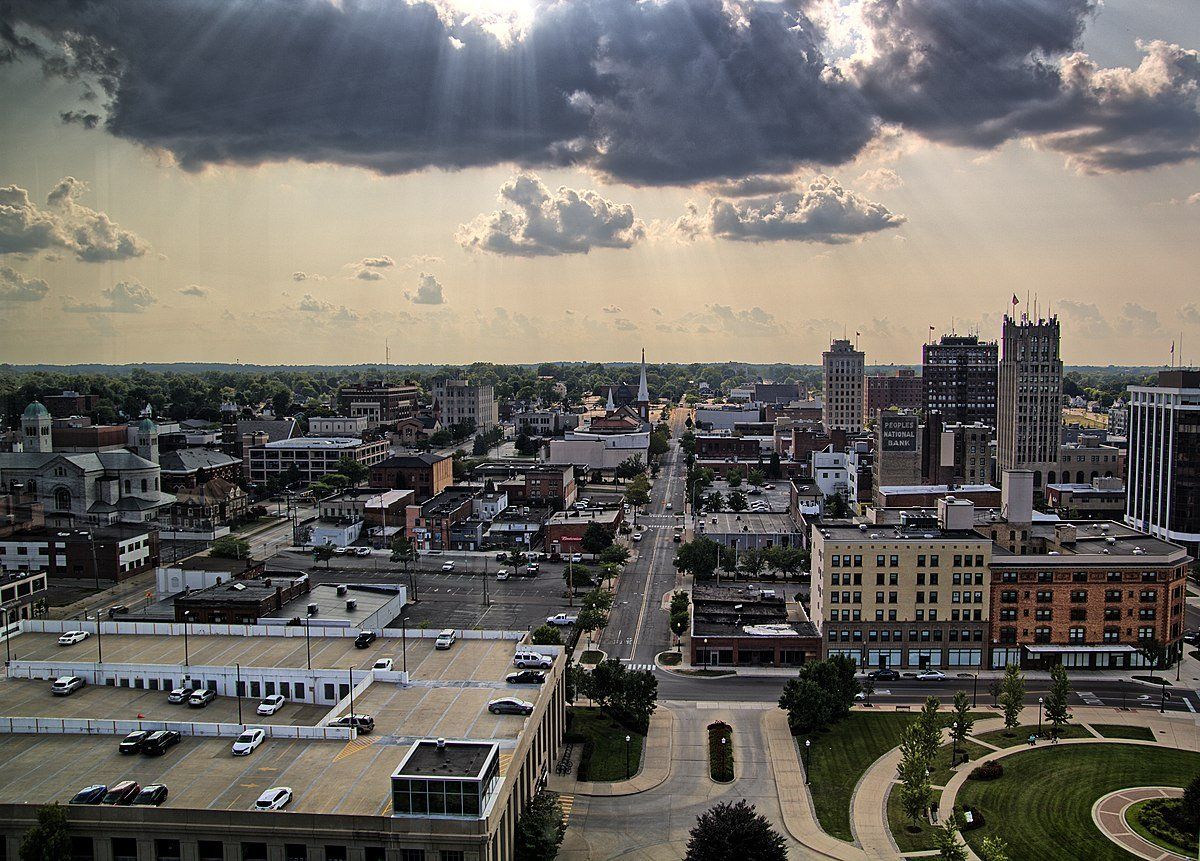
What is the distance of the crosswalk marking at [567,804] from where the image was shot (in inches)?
1391

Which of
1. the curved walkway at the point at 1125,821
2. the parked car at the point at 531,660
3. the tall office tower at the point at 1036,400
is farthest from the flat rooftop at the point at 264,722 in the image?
the tall office tower at the point at 1036,400

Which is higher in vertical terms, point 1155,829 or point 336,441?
point 336,441

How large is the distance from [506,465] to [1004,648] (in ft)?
265

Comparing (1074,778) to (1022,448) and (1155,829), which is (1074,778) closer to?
(1155,829)

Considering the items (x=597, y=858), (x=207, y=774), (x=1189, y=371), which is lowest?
(x=597, y=858)

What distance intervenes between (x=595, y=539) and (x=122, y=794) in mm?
52597

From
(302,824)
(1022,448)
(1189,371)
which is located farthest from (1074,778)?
(1022,448)

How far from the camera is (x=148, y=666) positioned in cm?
3816

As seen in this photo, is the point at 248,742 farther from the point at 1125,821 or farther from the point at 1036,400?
the point at 1036,400

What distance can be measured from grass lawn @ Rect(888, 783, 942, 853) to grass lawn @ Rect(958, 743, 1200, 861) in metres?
1.53

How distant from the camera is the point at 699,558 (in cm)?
7025

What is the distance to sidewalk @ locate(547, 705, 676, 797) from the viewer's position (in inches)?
1481

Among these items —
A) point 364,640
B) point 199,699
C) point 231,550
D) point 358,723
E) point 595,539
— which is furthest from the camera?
point 595,539

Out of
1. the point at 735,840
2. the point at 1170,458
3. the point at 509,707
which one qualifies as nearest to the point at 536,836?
the point at 509,707
